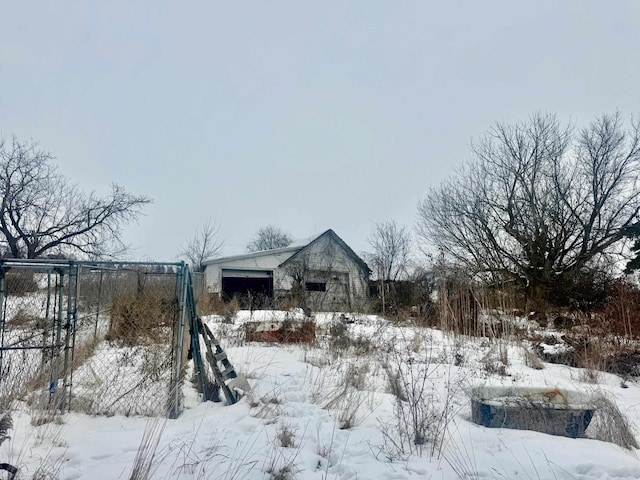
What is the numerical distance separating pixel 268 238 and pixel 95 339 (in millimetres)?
46701

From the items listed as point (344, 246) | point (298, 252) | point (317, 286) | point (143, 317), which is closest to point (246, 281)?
point (298, 252)

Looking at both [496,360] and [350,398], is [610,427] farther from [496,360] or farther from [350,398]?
[496,360]

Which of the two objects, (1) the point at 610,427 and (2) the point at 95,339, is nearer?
(1) the point at 610,427

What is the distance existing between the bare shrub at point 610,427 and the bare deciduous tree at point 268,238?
46834mm

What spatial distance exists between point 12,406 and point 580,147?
22.1 m

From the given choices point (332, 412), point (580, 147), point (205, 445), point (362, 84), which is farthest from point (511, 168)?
point (205, 445)

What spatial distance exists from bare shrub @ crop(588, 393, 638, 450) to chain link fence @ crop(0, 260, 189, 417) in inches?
153

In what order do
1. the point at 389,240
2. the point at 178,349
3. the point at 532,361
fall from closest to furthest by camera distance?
the point at 178,349 < the point at 532,361 < the point at 389,240

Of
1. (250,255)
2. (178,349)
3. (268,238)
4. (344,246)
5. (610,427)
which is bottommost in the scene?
(610,427)

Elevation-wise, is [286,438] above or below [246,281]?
below

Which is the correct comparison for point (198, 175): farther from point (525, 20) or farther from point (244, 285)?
point (525, 20)

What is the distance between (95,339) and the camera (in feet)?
16.1

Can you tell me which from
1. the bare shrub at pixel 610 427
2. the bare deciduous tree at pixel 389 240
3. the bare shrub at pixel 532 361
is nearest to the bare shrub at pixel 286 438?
the bare shrub at pixel 610 427

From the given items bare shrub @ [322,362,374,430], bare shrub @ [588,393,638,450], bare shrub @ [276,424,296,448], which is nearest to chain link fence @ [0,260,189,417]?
bare shrub @ [276,424,296,448]
